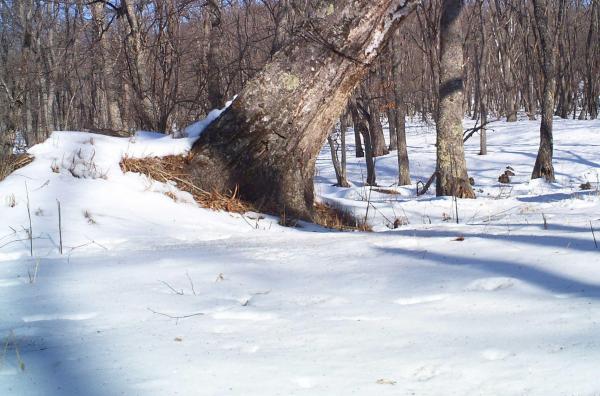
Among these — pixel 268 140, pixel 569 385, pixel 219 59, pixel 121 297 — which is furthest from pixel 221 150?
pixel 219 59

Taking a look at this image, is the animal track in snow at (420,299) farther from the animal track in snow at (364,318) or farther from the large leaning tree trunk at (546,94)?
the large leaning tree trunk at (546,94)

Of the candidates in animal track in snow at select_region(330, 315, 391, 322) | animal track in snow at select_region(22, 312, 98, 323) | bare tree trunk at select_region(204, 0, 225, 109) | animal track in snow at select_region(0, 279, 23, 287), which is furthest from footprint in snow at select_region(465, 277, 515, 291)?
bare tree trunk at select_region(204, 0, 225, 109)

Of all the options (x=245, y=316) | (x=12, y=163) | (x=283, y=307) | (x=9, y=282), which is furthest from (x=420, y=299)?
(x=12, y=163)

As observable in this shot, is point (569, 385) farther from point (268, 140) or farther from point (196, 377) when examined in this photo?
point (268, 140)

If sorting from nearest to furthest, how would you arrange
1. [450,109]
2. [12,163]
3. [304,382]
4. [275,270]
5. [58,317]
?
[304,382]
[58,317]
[275,270]
[12,163]
[450,109]

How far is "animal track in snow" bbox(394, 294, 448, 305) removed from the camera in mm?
2348

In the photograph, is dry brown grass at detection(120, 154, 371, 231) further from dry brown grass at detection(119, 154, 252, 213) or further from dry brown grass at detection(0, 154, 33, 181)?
dry brown grass at detection(0, 154, 33, 181)

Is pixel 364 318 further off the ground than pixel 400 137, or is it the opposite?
pixel 400 137

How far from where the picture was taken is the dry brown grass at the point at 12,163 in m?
4.79

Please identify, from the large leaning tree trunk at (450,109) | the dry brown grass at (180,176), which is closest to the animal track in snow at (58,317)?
the dry brown grass at (180,176)

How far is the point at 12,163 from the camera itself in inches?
195

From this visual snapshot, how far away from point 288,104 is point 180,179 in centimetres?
118

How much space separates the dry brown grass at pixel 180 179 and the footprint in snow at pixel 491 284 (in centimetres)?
303

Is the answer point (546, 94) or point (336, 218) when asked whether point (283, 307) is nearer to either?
point (336, 218)
